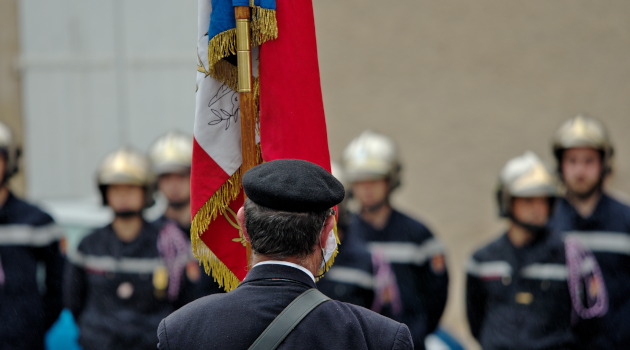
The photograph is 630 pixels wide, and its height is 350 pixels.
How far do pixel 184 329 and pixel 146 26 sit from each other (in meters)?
8.89

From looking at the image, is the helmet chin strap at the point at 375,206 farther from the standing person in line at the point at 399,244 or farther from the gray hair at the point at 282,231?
the gray hair at the point at 282,231

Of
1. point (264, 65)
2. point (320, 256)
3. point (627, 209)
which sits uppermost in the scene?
point (264, 65)

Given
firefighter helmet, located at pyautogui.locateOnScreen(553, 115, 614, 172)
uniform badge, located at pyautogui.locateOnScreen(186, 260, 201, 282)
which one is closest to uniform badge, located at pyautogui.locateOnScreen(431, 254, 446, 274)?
firefighter helmet, located at pyautogui.locateOnScreen(553, 115, 614, 172)

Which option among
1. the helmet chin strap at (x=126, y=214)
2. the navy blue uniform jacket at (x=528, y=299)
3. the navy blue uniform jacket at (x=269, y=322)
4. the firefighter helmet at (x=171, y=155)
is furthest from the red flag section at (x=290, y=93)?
the firefighter helmet at (x=171, y=155)

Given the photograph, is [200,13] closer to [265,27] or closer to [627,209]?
[265,27]

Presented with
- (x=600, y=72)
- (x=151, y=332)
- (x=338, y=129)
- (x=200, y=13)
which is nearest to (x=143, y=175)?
(x=151, y=332)

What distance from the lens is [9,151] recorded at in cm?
753

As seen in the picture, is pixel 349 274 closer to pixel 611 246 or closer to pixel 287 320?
pixel 611 246

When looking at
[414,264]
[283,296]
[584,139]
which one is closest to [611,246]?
[584,139]

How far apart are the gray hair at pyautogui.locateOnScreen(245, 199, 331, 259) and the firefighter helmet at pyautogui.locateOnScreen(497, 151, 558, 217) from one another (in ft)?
14.2

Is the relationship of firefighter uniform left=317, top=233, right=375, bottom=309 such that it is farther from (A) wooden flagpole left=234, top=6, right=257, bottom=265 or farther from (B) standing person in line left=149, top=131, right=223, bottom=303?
(A) wooden flagpole left=234, top=6, right=257, bottom=265

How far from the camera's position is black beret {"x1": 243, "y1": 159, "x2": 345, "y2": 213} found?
3.01 meters

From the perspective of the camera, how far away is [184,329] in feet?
9.92

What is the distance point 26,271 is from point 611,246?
12.2ft
